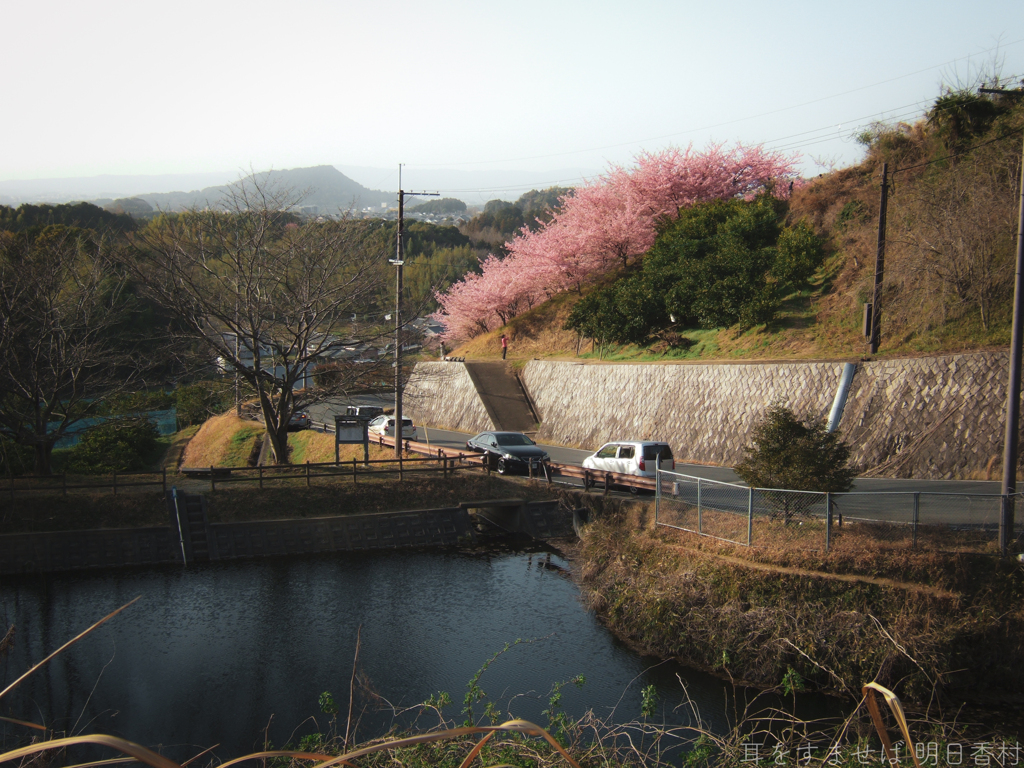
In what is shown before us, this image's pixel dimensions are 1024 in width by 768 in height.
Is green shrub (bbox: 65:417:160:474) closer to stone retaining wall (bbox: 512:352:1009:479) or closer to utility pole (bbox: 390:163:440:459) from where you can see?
utility pole (bbox: 390:163:440:459)

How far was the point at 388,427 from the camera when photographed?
105ft

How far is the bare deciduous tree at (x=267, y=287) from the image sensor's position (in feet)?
74.0

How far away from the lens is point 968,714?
10.9m

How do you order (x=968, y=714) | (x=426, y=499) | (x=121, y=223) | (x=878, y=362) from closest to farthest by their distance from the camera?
(x=968, y=714) < (x=426, y=499) < (x=878, y=362) < (x=121, y=223)

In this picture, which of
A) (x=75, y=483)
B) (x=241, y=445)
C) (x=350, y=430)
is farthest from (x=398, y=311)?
(x=241, y=445)

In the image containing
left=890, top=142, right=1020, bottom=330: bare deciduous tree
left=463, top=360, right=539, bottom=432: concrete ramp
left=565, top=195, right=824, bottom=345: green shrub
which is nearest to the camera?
left=890, top=142, right=1020, bottom=330: bare deciduous tree

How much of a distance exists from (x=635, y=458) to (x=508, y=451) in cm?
494

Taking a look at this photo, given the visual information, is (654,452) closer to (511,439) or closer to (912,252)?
(511,439)

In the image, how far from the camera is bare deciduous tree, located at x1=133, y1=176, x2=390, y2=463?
2256 cm

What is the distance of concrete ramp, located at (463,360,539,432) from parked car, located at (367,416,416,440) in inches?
183

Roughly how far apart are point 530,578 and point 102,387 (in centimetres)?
1845

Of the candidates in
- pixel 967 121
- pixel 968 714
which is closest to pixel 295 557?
pixel 968 714

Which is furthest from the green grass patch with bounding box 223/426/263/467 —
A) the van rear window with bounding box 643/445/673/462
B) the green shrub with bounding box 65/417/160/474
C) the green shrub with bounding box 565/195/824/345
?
the van rear window with bounding box 643/445/673/462

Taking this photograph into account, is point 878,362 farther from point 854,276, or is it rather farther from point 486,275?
point 486,275
